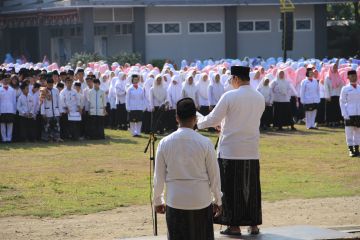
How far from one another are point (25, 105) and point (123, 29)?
1078 inches

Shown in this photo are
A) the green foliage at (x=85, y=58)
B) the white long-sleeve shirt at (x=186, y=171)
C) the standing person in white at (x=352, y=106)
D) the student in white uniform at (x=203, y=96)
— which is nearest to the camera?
the white long-sleeve shirt at (x=186, y=171)

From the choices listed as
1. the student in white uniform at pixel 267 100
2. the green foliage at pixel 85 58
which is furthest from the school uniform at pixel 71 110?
the green foliage at pixel 85 58

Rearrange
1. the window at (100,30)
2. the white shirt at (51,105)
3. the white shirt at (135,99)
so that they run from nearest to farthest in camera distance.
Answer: the white shirt at (51,105), the white shirt at (135,99), the window at (100,30)

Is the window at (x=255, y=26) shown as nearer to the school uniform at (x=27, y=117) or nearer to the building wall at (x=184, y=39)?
the building wall at (x=184, y=39)

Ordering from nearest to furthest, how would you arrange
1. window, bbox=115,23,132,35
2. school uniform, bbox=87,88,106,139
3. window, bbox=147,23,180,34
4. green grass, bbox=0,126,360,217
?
green grass, bbox=0,126,360,217 → school uniform, bbox=87,88,106,139 → window, bbox=147,23,180,34 → window, bbox=115,23,132,35

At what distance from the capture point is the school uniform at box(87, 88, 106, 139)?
26922 mm

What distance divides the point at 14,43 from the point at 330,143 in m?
42.5

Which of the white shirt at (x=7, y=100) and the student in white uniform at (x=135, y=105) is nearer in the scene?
the white shirt at (x=7, y=100)

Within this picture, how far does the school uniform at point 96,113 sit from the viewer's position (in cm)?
2692

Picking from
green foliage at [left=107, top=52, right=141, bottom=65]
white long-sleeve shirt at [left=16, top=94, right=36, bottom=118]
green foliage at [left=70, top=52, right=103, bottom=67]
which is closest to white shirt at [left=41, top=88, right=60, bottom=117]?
white long-sleeve shirt at [left=16, top=94, right=36, bottom=118]

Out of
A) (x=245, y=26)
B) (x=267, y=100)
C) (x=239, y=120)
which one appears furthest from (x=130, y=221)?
(x=245, y=26)

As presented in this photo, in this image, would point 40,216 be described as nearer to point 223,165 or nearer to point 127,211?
point 127,211

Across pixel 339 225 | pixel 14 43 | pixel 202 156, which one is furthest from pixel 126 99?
pixel 14 43

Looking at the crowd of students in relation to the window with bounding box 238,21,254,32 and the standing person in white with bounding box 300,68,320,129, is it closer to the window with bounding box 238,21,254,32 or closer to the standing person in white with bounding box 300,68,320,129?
the standing person in white with bounding box 300,68,320,129
